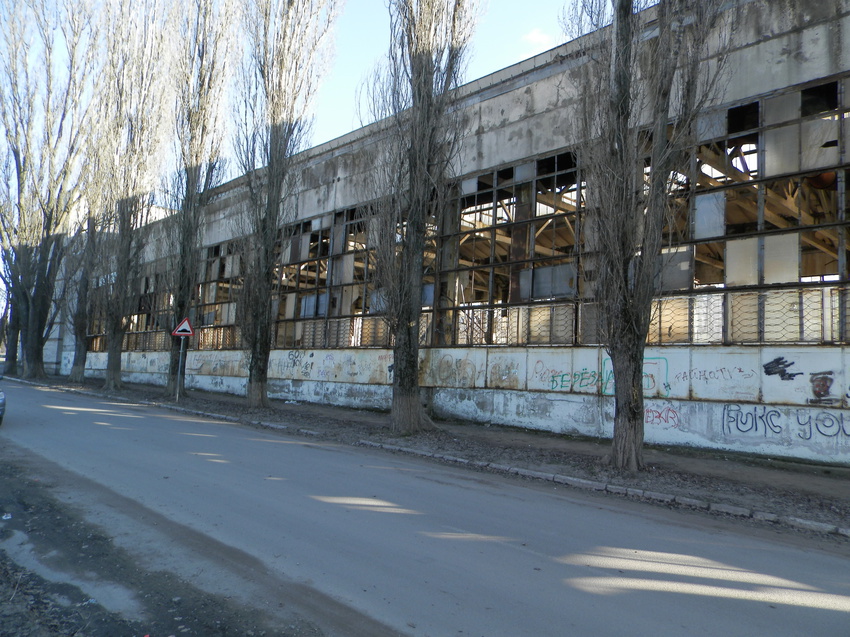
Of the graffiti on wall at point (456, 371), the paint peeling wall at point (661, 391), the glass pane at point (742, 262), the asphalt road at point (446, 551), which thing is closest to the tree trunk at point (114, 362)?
the paint peeling wall at point (661, 391)

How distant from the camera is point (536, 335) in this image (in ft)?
46.1

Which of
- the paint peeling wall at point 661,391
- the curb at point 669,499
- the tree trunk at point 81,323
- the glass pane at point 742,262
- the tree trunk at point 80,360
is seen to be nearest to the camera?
the curb at point 669,499

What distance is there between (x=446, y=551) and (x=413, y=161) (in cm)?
998

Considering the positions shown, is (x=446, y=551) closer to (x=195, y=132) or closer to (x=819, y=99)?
(x=819, y=99)

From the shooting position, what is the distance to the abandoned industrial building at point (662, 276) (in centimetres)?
1029

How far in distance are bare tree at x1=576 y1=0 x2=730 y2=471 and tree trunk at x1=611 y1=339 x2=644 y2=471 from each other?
0.05ft

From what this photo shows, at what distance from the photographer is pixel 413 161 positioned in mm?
13062

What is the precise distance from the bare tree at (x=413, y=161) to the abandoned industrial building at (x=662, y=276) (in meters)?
0.92

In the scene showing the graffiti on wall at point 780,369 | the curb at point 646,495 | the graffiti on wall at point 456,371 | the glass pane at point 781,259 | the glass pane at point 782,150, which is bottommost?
the curb at point 646,495

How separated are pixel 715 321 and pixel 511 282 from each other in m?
5.04

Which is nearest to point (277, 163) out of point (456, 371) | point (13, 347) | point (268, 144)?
point (268, 144)

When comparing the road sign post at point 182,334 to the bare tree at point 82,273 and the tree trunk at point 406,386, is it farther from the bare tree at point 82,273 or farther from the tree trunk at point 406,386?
the tree trunk at point 406,386

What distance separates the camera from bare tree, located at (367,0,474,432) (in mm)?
12828

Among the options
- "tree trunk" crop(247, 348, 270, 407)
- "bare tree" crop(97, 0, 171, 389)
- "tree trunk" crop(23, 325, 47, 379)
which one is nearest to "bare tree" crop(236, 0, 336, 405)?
"tree trunk" crop(247, 348, 270, 407)
